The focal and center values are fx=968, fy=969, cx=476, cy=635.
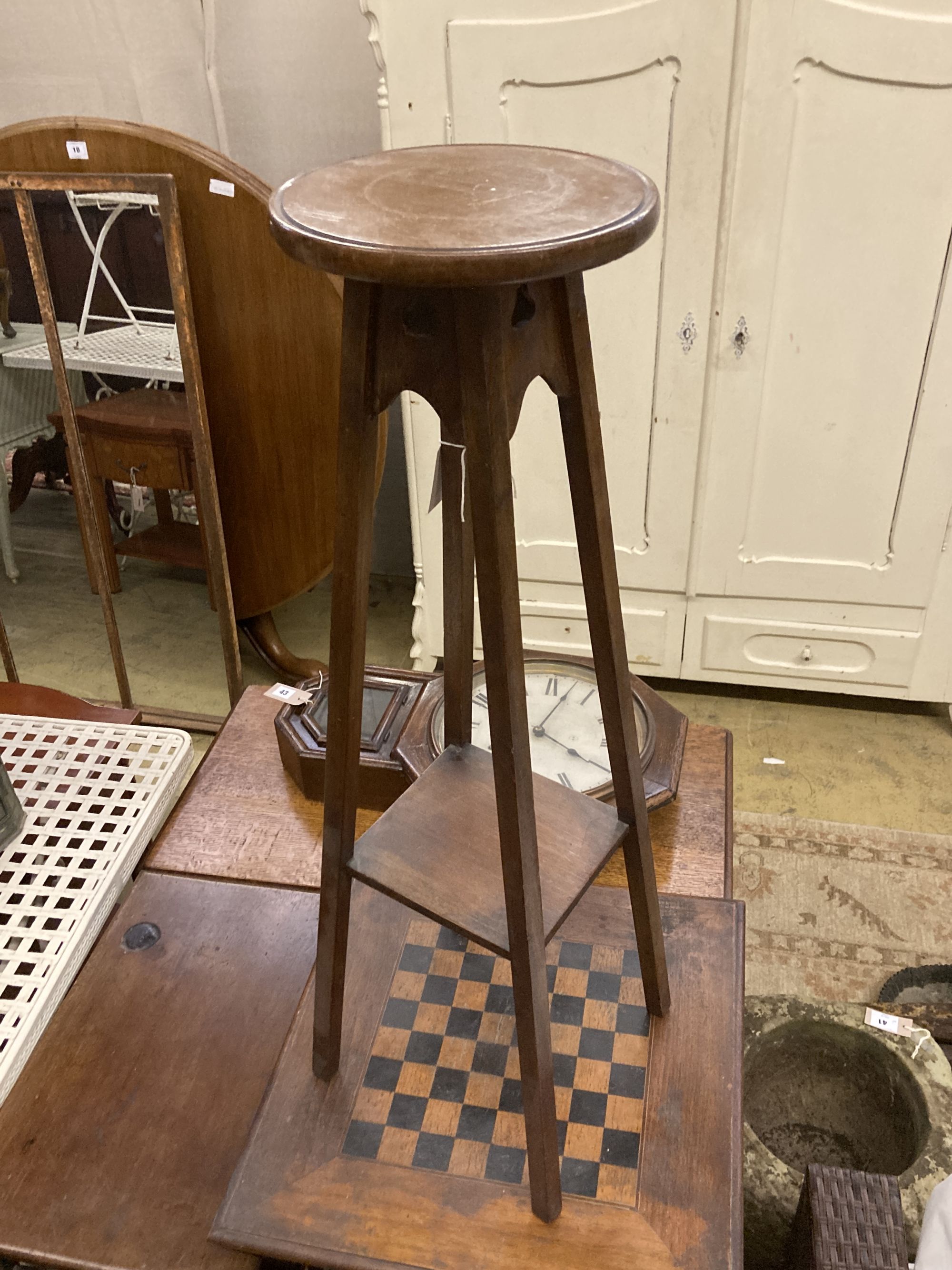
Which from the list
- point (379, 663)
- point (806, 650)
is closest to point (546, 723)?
point (806, 650)

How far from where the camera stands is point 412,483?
6.80 feet

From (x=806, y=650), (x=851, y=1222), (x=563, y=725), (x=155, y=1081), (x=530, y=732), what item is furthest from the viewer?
(x=806, y=650)

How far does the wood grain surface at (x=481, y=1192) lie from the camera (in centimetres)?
83

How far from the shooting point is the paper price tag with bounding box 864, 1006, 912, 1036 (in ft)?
3.95

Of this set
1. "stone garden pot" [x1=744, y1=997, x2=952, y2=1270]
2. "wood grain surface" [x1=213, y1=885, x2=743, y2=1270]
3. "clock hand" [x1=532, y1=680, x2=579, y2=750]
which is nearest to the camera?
"wood grain surface" [x1=213, y1=885, x2=743, y2=1270]

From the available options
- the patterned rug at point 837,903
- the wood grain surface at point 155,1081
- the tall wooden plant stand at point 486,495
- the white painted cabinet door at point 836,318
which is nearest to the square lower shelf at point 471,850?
the tall wooden plant stand at point 486,495

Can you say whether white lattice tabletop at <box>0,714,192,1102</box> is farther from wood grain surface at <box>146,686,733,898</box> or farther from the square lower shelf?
the square lower shelf

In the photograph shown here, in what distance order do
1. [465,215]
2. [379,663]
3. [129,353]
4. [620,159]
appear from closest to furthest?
[465,215]
[620,159]
[129,353]
[379,663]

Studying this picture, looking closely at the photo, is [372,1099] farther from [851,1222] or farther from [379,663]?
[379,663]

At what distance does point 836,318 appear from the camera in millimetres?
1792

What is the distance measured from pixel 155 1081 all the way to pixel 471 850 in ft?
1.49

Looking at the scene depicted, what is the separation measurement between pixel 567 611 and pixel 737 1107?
1367 millimetres

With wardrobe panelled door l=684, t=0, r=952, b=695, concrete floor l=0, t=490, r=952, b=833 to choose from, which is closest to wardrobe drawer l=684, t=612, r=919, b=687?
wardrobe panelled door l=684, t=0, r=952, b=695

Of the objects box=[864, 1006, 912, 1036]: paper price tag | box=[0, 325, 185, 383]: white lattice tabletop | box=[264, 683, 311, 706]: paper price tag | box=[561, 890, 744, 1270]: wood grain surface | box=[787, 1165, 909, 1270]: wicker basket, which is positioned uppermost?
box=[0, 325, 185, 383]: white lattice tabletop
